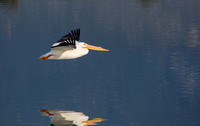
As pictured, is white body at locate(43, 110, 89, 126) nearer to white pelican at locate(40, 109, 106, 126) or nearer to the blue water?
white pelican at locate(40, 109, 106, 126)

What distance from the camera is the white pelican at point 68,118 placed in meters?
9.21

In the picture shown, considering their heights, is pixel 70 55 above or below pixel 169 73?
above

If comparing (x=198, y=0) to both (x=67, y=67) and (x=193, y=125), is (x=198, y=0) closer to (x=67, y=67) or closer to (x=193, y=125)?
(x=67, y=67)

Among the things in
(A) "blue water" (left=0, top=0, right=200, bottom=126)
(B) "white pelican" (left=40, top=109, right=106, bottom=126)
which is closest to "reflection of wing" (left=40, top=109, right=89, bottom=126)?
(B) "white pelican" (left=40, top=109, right=106, bottom=126)

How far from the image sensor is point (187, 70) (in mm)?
12148

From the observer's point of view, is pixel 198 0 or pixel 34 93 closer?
pixel 34 93

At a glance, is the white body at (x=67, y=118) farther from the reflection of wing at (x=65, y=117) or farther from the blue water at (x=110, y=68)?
the blue water at (x=110, y=68)

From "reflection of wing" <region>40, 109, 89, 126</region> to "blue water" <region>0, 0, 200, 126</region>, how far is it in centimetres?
16

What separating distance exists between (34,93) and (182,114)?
3.29 metres

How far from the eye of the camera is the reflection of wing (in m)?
9.21

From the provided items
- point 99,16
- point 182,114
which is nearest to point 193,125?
point 182,114

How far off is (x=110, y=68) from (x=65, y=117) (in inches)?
127

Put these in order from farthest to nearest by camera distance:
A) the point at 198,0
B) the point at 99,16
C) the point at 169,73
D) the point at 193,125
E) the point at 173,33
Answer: the point at 198,0
the point at 99,16
the point at 173,33
the point at 169,73
the point at 193,125

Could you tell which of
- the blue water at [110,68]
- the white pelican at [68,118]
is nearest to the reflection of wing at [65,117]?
the white pelican at [68,118]
